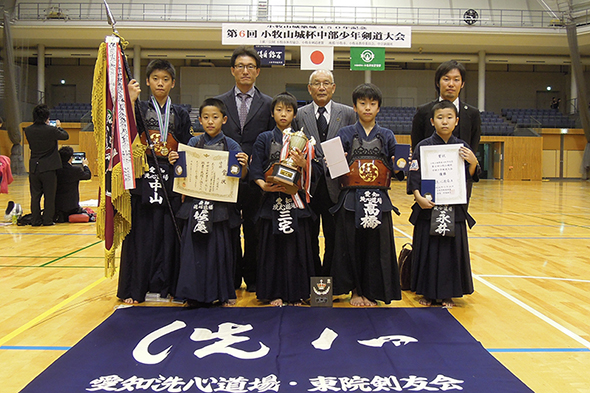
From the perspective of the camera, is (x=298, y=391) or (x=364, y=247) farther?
(x=364, y=247)

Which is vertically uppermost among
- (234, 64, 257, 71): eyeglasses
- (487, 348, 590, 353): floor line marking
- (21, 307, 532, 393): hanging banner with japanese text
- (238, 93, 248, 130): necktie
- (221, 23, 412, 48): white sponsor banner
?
(221, 23, 412, 48): white sponsor banner

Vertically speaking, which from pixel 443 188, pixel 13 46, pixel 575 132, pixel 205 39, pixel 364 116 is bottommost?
pixel 443 188

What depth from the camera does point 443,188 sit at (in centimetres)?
303

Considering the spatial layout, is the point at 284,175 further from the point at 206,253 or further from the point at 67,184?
the point at 67,184

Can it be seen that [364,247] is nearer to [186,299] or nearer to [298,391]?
[186,299]

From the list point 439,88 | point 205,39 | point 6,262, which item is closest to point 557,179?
point 205,39

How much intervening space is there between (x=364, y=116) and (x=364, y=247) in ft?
2.88

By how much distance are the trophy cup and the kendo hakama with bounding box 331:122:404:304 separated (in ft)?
1.20

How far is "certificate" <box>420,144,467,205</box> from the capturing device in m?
3.01

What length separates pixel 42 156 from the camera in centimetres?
638

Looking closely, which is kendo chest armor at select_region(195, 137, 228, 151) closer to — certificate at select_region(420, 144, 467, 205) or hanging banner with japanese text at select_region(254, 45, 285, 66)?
certificate at select_region(420, 144, 467, 205)

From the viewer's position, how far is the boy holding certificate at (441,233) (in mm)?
2992

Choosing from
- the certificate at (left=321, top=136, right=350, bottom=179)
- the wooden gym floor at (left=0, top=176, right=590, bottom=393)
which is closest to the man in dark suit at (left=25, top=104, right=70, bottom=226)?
the wooden gym floor at (left=0, top=176, right=590, bottom=393)

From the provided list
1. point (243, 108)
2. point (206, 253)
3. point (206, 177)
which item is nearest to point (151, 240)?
point (206, 253)
